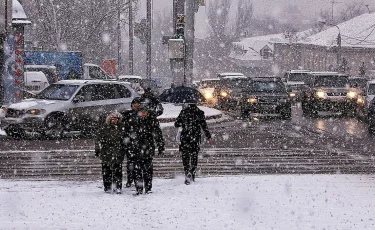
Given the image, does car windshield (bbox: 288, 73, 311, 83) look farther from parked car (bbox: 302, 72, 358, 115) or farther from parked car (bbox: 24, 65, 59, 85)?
parked car (bbox: 24, 65, 59, 85)

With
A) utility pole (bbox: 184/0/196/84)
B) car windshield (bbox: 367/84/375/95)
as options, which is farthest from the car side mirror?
car windshield (bbox: 367/84/375/95)

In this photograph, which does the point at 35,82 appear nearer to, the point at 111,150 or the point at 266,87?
the point at 266,87

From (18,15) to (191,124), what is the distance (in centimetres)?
1749

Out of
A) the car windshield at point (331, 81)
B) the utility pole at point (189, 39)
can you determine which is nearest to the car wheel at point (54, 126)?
the utility pole at point (189, 39)

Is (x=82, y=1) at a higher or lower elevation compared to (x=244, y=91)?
higher

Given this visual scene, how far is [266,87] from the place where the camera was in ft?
103

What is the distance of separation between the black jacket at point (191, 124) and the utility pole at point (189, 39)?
17.7 m

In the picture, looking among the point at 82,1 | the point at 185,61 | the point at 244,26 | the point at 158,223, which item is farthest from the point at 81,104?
the point at 244,26

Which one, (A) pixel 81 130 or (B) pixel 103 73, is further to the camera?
(B) pixel 103 73

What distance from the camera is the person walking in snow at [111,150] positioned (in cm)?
1178

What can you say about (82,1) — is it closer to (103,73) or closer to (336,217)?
(103,73)

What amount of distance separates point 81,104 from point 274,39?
347 ft

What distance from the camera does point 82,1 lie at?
2266 inches

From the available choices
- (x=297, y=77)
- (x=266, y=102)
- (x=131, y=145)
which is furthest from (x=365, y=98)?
(x=297, y=77)
